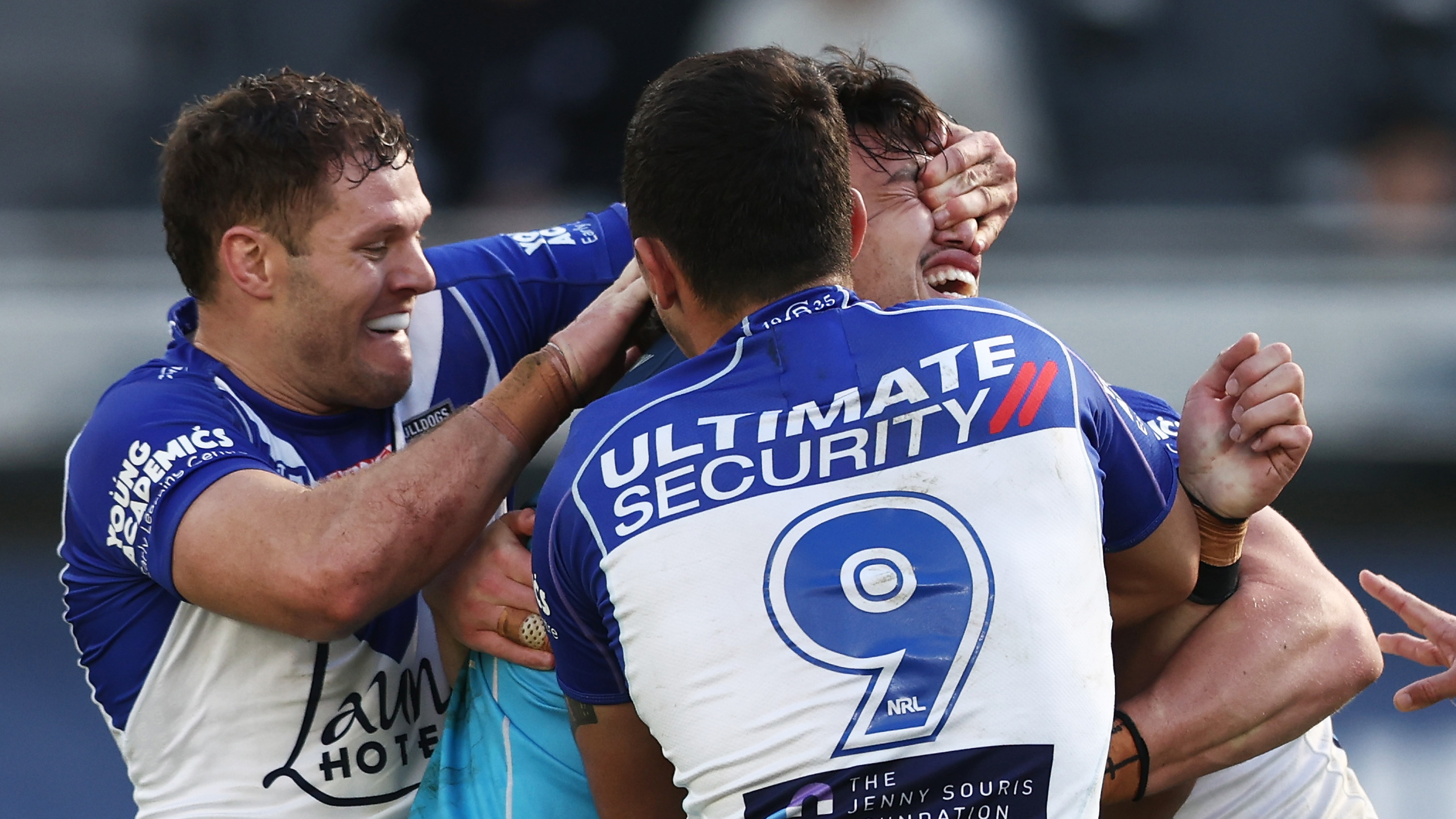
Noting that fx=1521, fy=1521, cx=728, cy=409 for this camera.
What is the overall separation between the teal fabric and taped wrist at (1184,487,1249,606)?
1001mm

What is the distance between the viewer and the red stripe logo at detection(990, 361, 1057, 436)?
1.94m

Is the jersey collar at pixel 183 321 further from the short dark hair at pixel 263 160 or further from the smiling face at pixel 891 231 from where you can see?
the smiling face at pixel 891 231

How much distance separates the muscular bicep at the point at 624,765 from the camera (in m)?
2.07

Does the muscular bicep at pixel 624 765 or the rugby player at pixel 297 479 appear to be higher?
the rugby player at pixel 297 479

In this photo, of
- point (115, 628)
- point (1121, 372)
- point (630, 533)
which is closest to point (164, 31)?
point (1121, 372)

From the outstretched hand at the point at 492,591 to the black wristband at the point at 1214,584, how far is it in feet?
3.39

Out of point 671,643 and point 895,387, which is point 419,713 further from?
point 895,387

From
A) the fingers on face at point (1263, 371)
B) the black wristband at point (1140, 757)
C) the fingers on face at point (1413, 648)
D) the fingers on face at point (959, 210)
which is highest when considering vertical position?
Result: the fingers on face at point (959, 210)

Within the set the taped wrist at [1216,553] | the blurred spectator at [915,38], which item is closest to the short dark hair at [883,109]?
the taped wrist at [1216,553]

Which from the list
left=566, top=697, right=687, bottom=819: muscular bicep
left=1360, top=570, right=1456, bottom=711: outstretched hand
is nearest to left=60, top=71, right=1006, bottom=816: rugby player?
left=566, top=697, right=687, bottom=819: muscular bicep

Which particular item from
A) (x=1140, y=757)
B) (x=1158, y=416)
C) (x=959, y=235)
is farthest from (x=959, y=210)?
(x=1140, y=757)

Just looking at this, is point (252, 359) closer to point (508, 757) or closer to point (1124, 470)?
point (508, 757)

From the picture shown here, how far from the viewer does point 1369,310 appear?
731 cm

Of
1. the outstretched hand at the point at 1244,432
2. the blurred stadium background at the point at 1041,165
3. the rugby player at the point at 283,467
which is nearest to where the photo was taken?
the outstretched hand at the point at 1244,432
